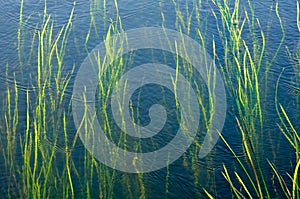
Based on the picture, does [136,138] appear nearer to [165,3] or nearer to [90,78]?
[90,78]

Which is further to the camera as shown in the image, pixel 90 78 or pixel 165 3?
pixel 165 3

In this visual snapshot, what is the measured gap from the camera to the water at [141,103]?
2.07 m

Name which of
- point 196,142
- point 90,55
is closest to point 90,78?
point 90,55

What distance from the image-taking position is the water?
2072 mm

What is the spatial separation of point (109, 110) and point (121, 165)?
1.29 feet

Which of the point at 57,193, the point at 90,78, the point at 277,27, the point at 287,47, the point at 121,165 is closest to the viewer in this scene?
the point at 57,193

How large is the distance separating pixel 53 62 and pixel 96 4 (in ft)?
2.43

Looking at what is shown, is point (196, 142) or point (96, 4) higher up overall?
point (96, 4)

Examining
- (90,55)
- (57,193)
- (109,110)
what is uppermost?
(90,55)

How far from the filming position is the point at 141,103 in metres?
2.51

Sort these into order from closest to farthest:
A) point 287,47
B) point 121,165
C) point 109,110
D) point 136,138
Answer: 1. point 121,165
2. point 136,138
3. point 109,110
4. point 287,47

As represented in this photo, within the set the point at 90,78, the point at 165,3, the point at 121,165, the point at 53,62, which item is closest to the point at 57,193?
the point at 121,165

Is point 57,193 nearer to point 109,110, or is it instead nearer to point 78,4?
point 109,110

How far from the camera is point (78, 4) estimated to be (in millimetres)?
3385
